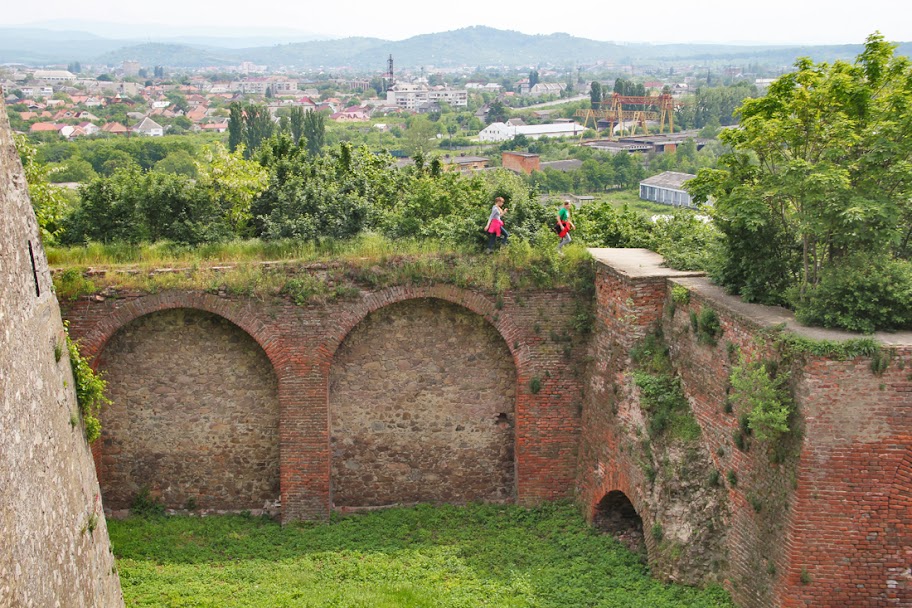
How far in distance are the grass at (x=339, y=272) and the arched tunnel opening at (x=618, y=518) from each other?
11.5 feet

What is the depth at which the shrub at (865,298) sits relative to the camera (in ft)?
38.0

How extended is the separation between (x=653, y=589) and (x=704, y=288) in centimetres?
443

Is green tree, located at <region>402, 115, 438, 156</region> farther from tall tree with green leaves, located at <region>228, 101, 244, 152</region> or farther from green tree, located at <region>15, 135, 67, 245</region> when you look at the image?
green tree, located at <region>15, 135, 67, 245</region>

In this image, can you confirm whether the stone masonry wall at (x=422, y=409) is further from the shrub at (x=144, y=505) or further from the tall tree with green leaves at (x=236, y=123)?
the tall tree with green leaves at (x=236, y=123)

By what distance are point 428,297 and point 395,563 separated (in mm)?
4456

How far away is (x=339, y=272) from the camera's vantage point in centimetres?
1594

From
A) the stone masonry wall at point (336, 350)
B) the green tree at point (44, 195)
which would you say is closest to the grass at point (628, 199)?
the stone masonry wall at point (336, 350)

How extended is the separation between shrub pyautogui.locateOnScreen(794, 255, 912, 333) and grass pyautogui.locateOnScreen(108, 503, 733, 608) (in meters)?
4.07

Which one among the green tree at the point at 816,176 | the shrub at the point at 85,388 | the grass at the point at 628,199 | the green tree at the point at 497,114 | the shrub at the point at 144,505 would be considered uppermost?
the green tree at the point at 816,176

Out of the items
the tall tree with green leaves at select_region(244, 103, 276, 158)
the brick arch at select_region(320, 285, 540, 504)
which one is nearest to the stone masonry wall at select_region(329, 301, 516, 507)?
the brick arch at select_region(320, 285, 540, 504)

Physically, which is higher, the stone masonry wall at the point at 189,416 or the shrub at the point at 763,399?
the shrub at the point at 763,399

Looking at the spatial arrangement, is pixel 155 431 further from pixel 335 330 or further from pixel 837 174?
pixel 837 174

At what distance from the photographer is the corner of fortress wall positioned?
33.6ft

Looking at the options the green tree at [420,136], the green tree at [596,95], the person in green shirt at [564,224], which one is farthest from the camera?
the green tree at [596,95]
